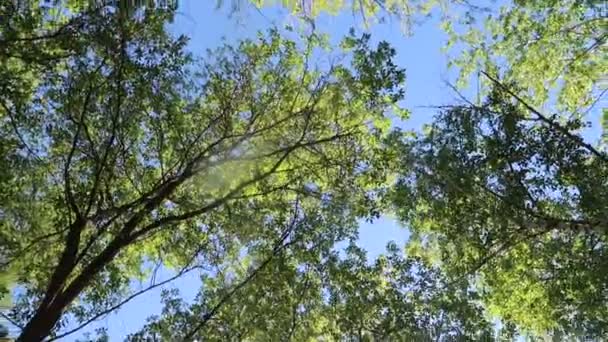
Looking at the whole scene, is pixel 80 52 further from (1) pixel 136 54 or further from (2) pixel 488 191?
(2) pixel 488 191

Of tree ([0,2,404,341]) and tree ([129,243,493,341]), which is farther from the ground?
tree ([0,2,404,341])

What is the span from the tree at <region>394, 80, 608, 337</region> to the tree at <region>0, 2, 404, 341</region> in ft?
2.44

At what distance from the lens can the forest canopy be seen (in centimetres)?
620

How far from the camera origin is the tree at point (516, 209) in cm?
612

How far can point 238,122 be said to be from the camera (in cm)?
754

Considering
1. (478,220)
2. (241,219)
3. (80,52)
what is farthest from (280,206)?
(80,52)

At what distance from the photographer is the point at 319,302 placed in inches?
279

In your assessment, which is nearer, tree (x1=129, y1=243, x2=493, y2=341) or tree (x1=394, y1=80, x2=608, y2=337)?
tree (x1=394, y1=80, x2=608, y2=337)

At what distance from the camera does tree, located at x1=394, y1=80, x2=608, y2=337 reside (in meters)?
6.12

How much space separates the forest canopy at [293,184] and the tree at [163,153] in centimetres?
2

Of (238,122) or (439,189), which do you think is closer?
(439,189)

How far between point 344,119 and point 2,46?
3.68 meters

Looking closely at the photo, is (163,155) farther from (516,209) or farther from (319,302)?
(516,209)

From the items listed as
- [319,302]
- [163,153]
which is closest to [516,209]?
[319,302]
